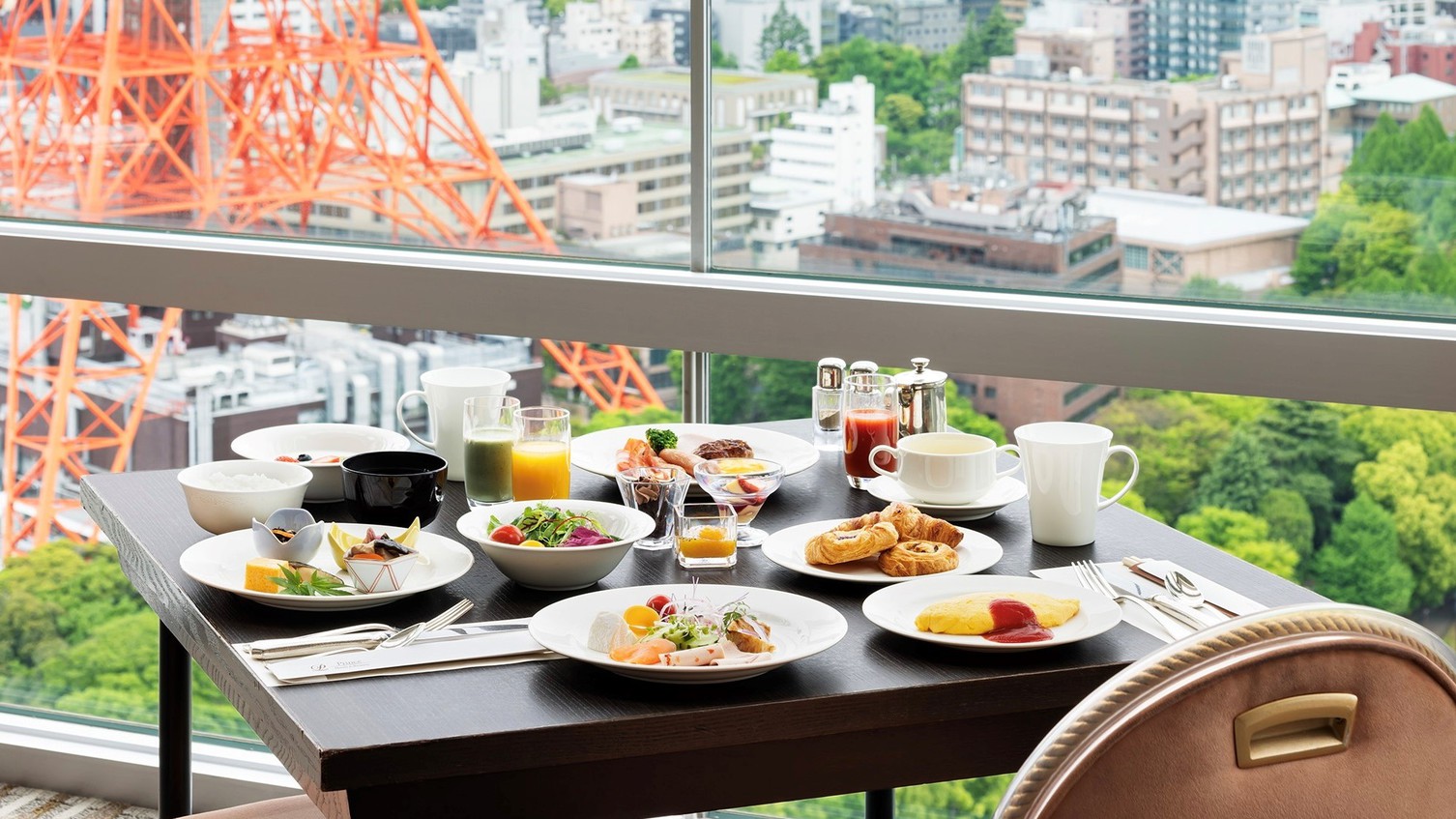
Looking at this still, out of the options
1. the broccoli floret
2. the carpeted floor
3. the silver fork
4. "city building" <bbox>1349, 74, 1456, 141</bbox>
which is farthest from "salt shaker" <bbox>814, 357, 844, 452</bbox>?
the carpeted floor

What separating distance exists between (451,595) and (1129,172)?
4.69ft

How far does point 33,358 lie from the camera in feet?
12.3

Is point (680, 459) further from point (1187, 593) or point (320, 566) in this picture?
point (1187, 593)

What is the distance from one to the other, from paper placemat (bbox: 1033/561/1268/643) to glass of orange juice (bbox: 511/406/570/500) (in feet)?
1.71

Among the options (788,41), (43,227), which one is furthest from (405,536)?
(43,227)

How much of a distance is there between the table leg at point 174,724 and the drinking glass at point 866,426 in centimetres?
81

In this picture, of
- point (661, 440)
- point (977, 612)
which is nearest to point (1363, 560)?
point (661, 440)

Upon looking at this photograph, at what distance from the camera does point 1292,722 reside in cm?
81

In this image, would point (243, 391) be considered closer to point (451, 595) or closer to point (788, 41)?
point (788, 41)

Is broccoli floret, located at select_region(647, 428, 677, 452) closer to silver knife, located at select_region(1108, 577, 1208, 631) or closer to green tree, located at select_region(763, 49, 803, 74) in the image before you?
silver knife, located at select_region(1108, 577, 1208, 631)

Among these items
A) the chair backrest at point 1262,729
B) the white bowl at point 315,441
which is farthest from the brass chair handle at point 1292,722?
the white bowl at point 315,441

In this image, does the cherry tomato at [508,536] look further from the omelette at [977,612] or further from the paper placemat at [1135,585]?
the paper placemat at [1135,585]

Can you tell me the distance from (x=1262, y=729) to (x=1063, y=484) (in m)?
0.77

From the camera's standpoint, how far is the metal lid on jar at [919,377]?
1815mm
